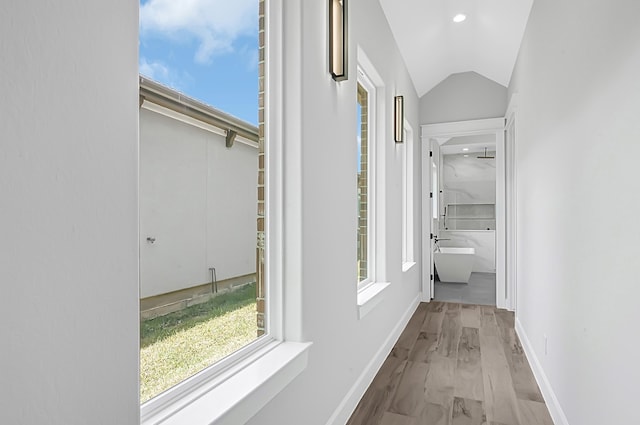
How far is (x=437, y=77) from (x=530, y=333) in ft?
10.5

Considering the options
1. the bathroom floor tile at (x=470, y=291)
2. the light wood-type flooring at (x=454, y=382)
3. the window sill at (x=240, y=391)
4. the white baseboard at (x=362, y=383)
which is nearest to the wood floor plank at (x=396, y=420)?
the light wood-type flooring at (x=454, y=382)

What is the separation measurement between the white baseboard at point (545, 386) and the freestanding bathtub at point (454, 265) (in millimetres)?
3120

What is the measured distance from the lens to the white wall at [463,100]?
190 inches

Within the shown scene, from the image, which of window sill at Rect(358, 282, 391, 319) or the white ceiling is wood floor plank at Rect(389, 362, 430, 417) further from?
the white ceiling

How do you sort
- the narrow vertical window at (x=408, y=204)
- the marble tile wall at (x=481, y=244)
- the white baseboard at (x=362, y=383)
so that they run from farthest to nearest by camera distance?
the marble tile wall at (x=481, y=244) < the narrow vertical window at (x=408, y=204) < the white baseboard at (x=362, y=383)

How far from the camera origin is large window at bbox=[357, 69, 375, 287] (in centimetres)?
290

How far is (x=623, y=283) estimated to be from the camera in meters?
1.33

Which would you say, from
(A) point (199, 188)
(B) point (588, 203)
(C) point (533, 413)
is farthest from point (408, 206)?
(A) point (199, 188)

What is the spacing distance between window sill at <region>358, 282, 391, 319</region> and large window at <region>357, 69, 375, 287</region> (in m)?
0.07

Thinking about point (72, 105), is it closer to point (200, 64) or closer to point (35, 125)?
point (35, 125)

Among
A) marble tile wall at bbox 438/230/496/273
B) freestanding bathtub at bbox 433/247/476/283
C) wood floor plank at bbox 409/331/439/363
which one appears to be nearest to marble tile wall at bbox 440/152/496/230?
marble tile wall at bbox 438/230/496/273

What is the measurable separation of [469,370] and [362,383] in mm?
943

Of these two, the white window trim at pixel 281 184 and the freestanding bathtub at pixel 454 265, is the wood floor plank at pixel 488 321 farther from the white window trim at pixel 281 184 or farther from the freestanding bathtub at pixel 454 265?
the white window trim at pixel 281 184

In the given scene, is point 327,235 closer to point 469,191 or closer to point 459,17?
point 459,17
